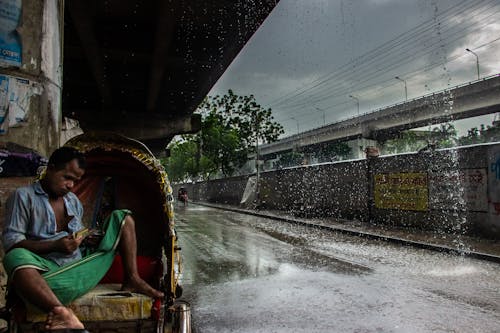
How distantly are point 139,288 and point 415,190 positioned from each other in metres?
12.1

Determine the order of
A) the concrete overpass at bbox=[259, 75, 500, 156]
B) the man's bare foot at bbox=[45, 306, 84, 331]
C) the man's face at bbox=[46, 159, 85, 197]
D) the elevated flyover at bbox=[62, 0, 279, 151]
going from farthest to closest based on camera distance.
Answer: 1. the concrete overpass at bbox=[259, 75, 500, 156]
2. the elevated flyover at bbox=[62, 0, 279, 151]
3. the man's face at bbox=[46, 159, 85, 197]
4. the man's bare foot at bbox=[45, 306, 84, 331]

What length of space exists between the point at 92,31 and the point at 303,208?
1438 cm

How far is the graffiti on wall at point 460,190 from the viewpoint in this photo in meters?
11.0

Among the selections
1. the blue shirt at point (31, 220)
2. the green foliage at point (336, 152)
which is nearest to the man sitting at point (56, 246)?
the blue shirt at point (31, 220)

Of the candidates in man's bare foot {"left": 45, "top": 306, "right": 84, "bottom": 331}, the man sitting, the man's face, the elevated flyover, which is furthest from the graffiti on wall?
man's bare foot {"left": 45, "top": 306, "right": 84, "bottom": 331}

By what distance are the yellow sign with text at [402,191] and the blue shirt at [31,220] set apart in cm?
1225

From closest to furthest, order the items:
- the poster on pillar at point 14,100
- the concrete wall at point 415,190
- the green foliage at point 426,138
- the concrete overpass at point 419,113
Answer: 1. the poster on pillar at point 14,100
2. the concrete wall at point 415,190
3. the concrete overpass at point 419,113
4. the green foliage at point 426,138

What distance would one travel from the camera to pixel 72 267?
118 inches

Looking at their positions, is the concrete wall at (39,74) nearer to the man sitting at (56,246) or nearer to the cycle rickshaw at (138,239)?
the cycle rickshaw at (138,239)

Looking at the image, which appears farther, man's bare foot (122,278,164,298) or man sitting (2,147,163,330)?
man's bare foot (122,278,164,298)

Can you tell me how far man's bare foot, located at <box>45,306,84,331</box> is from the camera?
2.62 meters

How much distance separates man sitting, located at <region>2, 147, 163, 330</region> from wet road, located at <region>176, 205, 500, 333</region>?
1.54 metres

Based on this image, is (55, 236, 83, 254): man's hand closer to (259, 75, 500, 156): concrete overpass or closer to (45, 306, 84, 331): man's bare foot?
(45, 306, 84, 331): man's bare foot

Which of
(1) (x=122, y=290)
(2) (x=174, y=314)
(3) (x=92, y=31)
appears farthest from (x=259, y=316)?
(3) (x=92, y=31)
